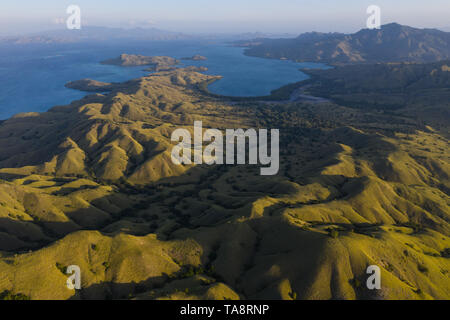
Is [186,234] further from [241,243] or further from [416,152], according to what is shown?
[416,152]

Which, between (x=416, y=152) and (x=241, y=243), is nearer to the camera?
(x=241, y=243)

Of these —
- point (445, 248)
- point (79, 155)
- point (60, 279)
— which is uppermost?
point (79, 155)
